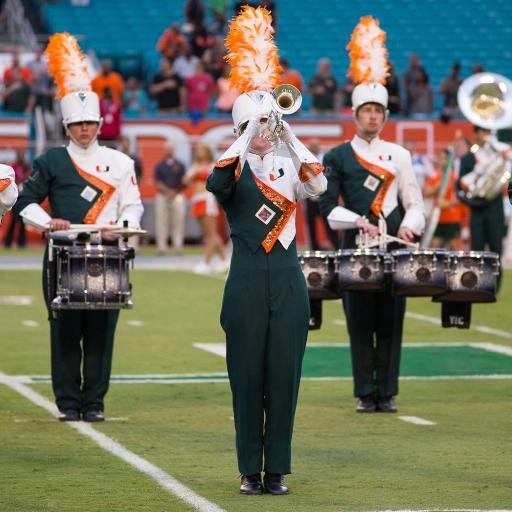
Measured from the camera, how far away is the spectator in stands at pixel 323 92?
31859mm

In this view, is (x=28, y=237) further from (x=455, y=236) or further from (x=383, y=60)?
(x=383, y=60)

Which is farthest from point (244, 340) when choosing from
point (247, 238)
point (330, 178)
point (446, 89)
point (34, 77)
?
point (446, 89)

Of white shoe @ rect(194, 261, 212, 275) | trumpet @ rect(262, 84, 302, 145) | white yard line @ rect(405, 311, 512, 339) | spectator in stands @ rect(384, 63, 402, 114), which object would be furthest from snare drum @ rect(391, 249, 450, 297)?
spectator in stands @ rect(384, 63, 402, 114)

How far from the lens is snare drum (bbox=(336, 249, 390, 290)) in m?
10.5

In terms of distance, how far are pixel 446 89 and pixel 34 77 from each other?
8.20m

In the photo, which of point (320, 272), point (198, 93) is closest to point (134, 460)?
point (320, 272)

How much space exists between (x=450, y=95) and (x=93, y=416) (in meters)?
23.7

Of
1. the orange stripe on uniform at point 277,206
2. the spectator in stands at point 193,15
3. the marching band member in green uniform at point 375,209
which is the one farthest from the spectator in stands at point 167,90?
the orange stripe on uniform at point 277,206

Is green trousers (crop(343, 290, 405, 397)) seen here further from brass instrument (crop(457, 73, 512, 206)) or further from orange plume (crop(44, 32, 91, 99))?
brass instrument (crop(457, 73, 512, 206))

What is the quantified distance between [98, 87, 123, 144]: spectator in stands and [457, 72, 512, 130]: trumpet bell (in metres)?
11.3

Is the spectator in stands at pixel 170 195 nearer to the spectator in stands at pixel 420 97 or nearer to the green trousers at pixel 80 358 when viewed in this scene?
the spectator in stands at pixel 420 97

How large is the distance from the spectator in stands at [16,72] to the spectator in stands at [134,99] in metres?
1.89

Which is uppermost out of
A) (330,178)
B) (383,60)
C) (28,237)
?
(383,60)

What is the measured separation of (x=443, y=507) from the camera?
7562 mm
